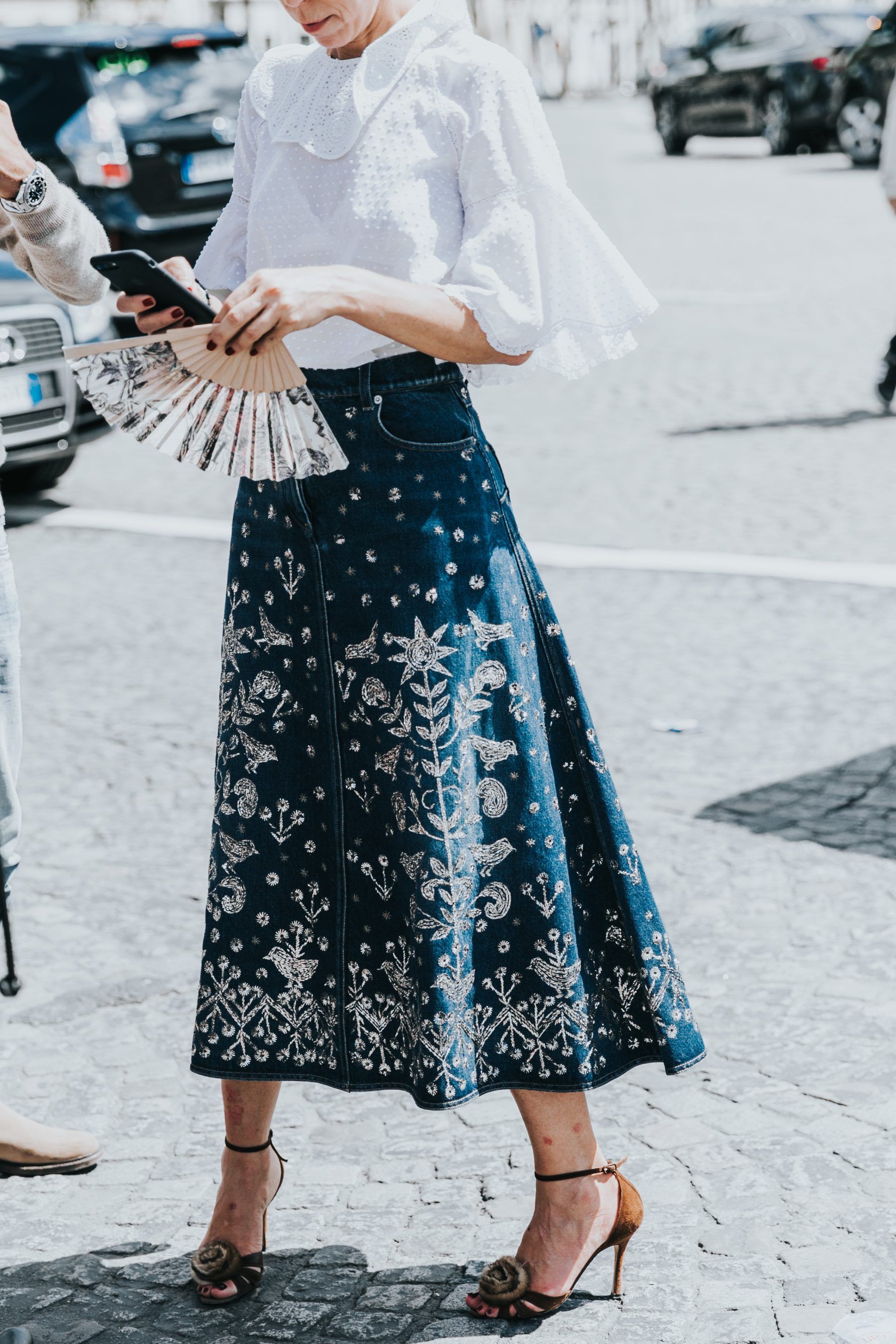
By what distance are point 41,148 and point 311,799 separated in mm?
8704

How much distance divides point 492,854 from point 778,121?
22.2 metres

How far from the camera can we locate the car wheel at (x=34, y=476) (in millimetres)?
8781

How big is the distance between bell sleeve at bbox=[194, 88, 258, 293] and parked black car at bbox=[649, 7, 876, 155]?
20839 mm

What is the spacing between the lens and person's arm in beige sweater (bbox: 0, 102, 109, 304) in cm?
253

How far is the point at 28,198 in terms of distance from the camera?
8.24ft

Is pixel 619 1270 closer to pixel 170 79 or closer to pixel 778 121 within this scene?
pixel 170 79

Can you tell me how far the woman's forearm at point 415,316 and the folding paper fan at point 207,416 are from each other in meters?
0.16

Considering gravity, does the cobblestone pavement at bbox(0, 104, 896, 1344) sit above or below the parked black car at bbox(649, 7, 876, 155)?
above

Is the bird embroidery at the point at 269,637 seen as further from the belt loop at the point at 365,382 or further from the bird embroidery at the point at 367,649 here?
the belt loop at the point at 365,382

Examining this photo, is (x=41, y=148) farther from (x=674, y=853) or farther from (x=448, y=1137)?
(x=448, y=1137)

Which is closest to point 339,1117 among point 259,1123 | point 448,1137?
point 448,1137

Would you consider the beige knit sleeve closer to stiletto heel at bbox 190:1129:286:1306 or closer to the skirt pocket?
the skirt pocket

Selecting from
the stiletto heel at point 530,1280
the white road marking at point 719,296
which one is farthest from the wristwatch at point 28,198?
the white road marking at point 719,296

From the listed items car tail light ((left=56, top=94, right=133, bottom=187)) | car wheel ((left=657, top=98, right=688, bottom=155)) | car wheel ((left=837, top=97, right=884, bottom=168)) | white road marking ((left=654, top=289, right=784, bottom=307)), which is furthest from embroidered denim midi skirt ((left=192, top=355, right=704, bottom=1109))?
car wheel ((left=657, top=98, right=688, bottom=155))
